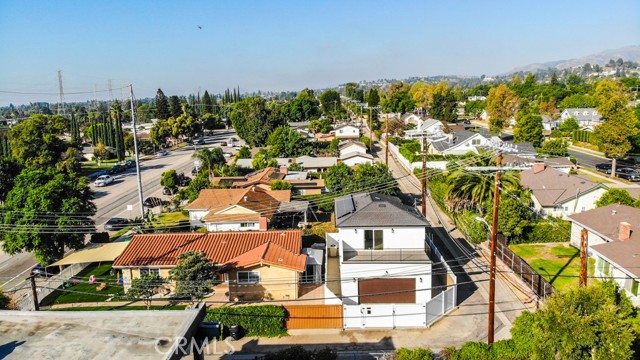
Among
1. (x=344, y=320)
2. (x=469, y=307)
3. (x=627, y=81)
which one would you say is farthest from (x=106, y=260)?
(x=627, y=81)

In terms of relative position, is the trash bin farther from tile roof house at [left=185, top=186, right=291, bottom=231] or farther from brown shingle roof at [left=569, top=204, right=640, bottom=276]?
brown shingle roof at [left=569, top=204, right=640, bottom=276]

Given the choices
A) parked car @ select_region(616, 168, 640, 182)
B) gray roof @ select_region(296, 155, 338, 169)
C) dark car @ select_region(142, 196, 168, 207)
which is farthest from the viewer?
gray roof @ select_region(296, 155, 338, 169)

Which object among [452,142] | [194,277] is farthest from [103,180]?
[452,142]

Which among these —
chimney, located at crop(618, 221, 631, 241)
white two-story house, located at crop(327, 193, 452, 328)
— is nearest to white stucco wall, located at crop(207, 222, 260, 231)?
white two-story house, located at crop(327, 193, 452, 328)

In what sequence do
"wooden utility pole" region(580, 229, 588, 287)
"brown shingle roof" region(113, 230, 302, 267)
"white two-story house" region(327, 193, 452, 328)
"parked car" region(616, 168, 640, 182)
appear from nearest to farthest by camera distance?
"wooden utility pole" region(580, 229, 588, 287) → "white two-story house" region(327, 193, 452, 328) → "brown shingle roof" region(113, 230, 302, 267) → "parked car" region(616, 168, 640, 182)

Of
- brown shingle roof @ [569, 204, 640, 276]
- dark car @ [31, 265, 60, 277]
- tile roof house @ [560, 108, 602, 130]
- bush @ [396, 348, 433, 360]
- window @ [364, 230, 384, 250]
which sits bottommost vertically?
dark car @ [31, 265, 60, 277]

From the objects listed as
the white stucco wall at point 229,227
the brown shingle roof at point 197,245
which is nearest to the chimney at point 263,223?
the white stucco wall at point 229,227

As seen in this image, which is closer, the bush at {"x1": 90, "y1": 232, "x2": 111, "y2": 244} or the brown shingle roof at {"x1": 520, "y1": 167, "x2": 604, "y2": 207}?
the bush at {"x1": 90, "y1": 232, "x2": 111, "y2": 244}

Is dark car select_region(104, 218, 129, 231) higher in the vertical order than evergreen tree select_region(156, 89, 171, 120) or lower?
lower
